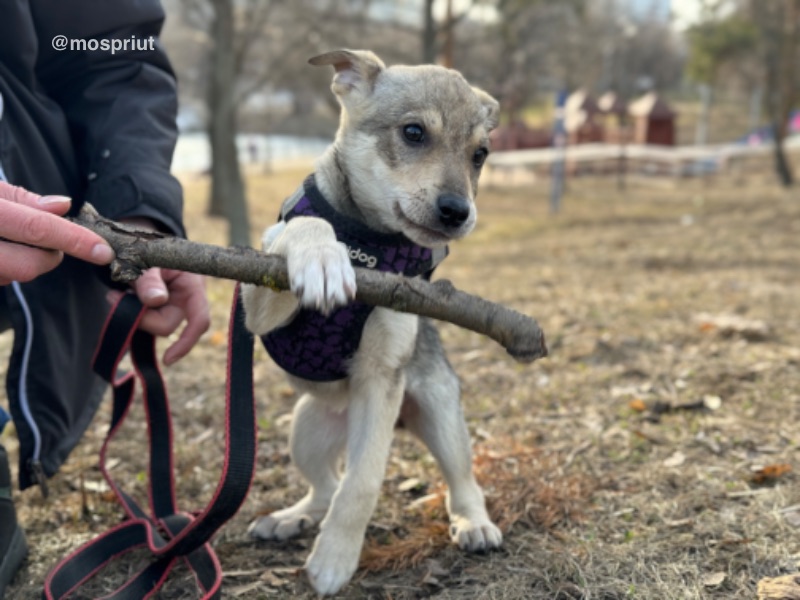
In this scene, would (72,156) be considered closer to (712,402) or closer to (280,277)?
(280,277)

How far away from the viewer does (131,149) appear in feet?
9.84

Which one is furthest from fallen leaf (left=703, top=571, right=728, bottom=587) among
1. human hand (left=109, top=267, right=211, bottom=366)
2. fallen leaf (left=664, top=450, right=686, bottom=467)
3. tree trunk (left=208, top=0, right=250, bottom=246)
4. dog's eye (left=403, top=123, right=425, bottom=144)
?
tree trunk (left=208, top=0, right=250, bottom=246)

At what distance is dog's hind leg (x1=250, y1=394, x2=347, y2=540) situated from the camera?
2986mm

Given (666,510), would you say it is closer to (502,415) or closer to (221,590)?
(502,415)

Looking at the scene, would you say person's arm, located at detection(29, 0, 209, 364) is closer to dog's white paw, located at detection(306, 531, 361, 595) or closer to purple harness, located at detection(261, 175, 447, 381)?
purple harness, located at detection(261, 175, 447, 381)

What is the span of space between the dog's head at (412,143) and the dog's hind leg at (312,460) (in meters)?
0.82

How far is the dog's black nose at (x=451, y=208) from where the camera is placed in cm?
254

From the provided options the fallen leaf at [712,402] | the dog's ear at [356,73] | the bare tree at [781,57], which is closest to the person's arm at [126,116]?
the dog's ear at [356,73]

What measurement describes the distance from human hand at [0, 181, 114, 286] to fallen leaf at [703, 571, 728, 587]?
204 centimetres

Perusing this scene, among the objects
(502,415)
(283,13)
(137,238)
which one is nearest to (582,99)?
(283,13)

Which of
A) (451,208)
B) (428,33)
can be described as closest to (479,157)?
(451,208)

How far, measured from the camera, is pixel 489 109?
3133mm

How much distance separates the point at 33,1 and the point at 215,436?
2.12m

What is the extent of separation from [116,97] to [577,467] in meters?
2.49
